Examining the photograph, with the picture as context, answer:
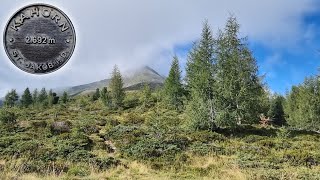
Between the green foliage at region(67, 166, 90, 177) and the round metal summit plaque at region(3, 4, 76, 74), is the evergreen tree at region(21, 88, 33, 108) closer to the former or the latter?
the green foliage at region(67, 166, 90, 177)

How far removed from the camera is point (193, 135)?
27625 mm

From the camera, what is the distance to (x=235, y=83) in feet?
118

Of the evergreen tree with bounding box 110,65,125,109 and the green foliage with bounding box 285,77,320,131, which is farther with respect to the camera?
the evergreen tree with bounding box 110,65,125,109

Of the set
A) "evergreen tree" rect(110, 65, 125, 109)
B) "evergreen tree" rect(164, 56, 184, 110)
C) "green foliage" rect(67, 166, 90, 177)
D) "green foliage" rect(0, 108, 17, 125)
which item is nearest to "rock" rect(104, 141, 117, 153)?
"green foliage" rect(67, 166, 90, 177)

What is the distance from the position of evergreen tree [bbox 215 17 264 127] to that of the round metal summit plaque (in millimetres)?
24870

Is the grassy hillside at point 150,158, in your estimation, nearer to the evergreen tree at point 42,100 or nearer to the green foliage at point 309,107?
the green foliage at point 309,107

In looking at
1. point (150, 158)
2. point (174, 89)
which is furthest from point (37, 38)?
point (174, 89)

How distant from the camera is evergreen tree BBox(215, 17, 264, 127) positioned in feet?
111

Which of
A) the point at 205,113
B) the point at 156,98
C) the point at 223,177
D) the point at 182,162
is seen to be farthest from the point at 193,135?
the point at 156,98

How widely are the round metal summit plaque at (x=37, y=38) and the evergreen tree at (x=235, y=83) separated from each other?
81.6 ft

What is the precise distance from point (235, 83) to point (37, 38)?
28913mm

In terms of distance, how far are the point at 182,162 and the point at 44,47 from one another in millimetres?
10537

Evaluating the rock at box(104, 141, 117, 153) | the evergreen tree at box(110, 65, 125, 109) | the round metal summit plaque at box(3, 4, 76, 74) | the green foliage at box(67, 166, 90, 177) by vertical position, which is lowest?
the green foliage at box(67, 166, 90, 177)

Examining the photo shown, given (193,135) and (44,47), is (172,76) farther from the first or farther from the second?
(44,47)
